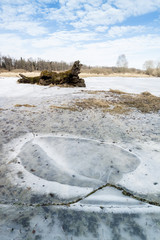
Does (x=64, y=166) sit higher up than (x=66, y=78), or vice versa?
(x=66, y=78)

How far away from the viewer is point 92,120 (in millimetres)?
5547

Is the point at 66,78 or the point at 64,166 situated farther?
the point at 66,78

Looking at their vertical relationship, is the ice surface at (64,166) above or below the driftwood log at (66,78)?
below

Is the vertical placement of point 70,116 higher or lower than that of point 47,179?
higher

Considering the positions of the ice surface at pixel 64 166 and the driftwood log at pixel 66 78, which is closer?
the ice surface at pixel 64 166

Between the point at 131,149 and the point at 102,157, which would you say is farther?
the point at 131,149

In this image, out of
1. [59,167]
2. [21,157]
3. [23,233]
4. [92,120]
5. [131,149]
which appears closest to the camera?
[23,233]

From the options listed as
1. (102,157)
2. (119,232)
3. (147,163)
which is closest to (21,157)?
(102,157)

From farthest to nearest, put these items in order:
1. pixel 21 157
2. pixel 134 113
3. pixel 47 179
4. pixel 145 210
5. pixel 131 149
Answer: pixel 134 113 → pixel 131 149 → pixel 21 157 → pixel 47 179 → pixel 145 210

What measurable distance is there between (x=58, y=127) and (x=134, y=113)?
11.4 ft

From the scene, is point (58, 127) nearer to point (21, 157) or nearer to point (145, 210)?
point (21, 157)

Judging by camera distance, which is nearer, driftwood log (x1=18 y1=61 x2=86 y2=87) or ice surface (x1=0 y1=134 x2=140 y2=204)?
ice surface (x1=0 y1=134 x2=140 y2=204)

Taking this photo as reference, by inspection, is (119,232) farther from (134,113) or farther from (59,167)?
(134,113)

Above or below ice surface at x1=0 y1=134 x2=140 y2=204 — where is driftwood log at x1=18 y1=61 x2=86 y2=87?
above
